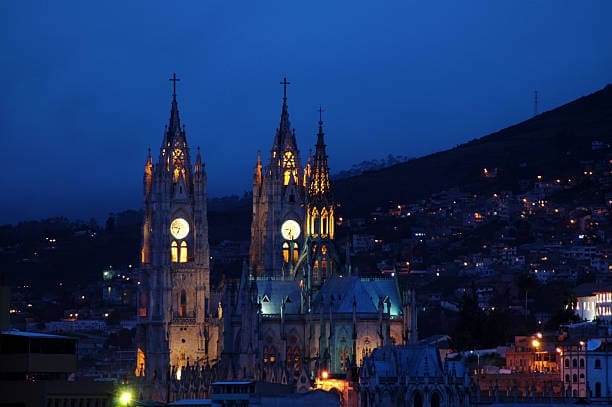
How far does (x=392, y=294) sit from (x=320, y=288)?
6.05m

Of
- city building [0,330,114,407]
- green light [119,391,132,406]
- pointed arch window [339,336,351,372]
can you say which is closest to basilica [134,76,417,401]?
pointed arch window [339,336,351,372]

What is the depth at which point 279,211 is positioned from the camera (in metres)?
190

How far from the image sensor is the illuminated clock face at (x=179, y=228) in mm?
189000

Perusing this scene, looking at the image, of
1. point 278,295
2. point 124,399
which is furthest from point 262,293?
point 124,399

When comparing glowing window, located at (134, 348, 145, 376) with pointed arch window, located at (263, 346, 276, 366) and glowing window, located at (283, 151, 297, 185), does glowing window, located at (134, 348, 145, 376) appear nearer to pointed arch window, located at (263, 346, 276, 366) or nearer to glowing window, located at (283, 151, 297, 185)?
pointed arch window, located at (263, 346, 276, 366)

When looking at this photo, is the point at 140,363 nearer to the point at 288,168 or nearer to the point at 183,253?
the point at 183,253

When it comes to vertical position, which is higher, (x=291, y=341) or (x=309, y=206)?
(x=309, y=206)

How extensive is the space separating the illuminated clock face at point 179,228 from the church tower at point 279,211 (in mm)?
6785

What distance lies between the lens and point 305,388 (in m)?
164

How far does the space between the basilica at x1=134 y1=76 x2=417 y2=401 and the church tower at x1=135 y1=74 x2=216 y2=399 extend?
0.29 ft

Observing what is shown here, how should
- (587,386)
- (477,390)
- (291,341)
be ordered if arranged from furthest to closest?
1. (291,341)
2. (587,386)
3. (477,390)

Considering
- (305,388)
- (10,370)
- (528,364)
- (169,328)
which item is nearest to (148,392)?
(169,328)

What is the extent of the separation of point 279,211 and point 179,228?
8.93 meters

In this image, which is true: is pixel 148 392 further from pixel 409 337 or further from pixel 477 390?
pixel 477 390
